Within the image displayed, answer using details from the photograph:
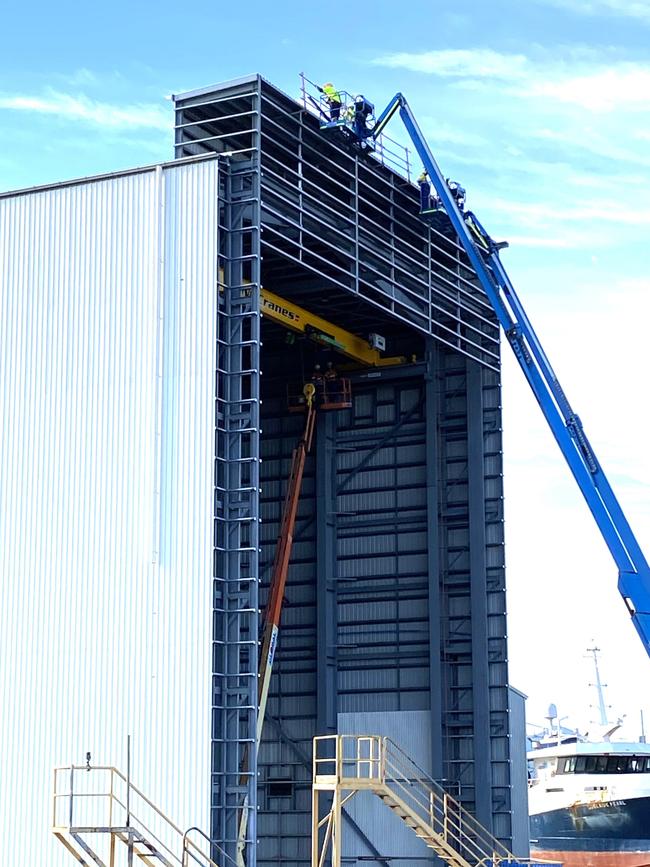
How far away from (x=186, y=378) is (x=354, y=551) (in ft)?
44.7

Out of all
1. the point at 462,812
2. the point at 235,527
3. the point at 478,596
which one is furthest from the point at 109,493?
the point at 462,812

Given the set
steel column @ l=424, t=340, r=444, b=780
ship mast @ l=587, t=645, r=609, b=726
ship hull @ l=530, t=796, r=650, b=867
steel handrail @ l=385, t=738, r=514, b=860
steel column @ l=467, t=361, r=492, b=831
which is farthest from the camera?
ship mast @ l=587, t=645, r=609, b=726

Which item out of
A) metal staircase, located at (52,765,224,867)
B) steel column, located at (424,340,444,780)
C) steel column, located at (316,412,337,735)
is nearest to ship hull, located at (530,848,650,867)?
steel column, located at (424,340,444,780)

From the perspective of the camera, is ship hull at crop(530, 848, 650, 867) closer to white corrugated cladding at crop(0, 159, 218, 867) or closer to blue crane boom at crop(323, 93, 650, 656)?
blue crane boom at crop(323, 93, 650, 656)

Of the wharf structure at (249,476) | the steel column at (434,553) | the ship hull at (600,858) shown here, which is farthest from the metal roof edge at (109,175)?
the ship hull at (600,858)

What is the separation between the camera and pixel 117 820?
28.4m

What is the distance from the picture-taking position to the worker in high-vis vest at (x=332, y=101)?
3566cm

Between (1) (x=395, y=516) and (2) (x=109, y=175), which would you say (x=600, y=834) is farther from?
(2) (x=109, y=175)

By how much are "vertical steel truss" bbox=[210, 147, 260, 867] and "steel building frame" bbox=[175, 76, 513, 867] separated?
4.55 metres

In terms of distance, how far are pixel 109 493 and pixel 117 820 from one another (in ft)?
22.9

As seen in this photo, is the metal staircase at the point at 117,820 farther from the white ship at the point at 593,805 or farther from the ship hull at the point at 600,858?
the white ship at the point at 593,805

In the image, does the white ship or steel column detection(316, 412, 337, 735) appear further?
the white ship

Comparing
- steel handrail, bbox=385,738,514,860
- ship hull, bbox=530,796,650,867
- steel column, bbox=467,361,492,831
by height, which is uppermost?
steel column, bbox=467,361,492,831

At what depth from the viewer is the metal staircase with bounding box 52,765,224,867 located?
27.4 meters
